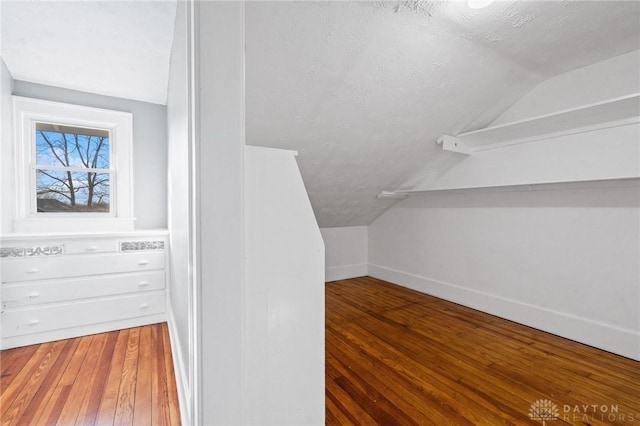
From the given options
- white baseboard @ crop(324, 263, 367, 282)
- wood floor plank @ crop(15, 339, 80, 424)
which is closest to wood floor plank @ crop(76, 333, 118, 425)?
wood floor plank @ crop(15, 339, 80, 424)

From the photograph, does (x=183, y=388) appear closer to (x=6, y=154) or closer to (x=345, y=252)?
(x=6, y=154)

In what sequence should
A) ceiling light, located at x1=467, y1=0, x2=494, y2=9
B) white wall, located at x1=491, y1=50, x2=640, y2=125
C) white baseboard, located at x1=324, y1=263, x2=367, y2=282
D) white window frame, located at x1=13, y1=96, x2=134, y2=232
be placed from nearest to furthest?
1. ceiling light, located at x1=467, y1=0, x2=494, y2=9
2. white wall, located at x1=491, y1=50, x2=640, y2=125
3. white window frame, located at x1=13, y1=96, x2=134, y2=232
4. white baseboard, located at x1=324, y1=263, x2=367, y2=282

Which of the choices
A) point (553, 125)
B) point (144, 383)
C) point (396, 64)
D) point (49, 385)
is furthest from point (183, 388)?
point (553, 125)

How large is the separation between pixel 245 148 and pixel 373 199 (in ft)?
8.41

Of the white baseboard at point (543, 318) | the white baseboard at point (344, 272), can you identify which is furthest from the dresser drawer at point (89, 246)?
the white baseboard at point (543, 318)

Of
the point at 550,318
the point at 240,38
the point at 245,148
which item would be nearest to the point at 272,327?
the point at 245,148

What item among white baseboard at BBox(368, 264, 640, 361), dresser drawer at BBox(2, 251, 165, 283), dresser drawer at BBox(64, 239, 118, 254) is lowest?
white baseboard at BBox(368, 264, 640, 361)

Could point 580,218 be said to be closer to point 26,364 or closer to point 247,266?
point 247,266

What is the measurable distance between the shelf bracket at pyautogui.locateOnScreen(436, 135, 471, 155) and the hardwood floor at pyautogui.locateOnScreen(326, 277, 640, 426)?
5.20 ft

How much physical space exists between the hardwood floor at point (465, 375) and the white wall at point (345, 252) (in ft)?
3.94

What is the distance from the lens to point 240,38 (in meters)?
0.83

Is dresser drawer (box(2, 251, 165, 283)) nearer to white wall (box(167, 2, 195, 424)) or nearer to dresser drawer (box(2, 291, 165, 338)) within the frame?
dresser drawer (box(2, 291, 165, 338))

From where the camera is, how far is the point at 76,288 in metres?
2.17

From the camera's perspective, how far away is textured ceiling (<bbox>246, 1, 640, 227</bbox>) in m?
1.42
